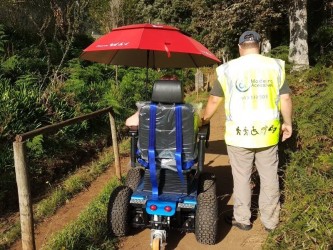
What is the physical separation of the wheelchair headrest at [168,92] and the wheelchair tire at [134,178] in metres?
1.22

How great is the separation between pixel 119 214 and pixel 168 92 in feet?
4.49

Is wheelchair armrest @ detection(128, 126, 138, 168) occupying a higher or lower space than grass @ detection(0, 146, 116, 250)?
higher

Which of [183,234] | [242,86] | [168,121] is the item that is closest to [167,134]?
[168,121]

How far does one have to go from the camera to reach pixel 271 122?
12.3ft

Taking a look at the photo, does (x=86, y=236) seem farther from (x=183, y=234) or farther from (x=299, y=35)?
(x=299, y=35)

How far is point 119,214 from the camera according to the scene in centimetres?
382

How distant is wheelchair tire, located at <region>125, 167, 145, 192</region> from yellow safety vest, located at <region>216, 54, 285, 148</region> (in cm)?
145

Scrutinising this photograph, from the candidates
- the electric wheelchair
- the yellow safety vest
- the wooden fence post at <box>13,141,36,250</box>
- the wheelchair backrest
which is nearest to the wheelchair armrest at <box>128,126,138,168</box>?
the electric wheelchair

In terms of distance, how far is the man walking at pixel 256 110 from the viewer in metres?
3.70

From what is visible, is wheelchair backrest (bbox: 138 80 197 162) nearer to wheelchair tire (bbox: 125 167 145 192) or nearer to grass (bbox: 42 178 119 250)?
wheelchair tire (bbox: 125 167 145 192)

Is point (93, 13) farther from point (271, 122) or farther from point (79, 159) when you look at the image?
point (271, 122)

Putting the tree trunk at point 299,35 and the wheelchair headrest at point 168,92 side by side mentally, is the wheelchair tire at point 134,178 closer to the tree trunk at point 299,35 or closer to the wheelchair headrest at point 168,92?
the wheelchair headrest at point 168,92

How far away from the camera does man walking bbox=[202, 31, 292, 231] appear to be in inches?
146

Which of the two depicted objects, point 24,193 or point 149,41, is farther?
point 149,41
